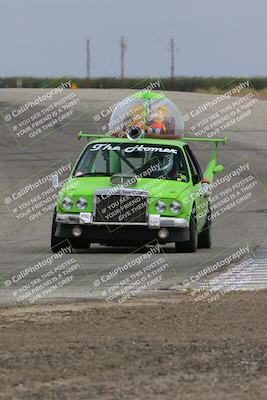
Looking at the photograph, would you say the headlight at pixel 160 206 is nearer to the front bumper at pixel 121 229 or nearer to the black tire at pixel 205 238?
the front bumper at pixel 121 229

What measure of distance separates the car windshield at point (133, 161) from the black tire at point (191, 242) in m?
0.87

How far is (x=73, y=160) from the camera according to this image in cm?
3547

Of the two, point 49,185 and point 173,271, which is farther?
point 49,185

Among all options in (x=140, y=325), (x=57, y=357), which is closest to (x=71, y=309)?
(x=140, y=325)

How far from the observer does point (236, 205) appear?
27.1 metres

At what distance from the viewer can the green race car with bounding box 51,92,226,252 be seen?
18047 mm

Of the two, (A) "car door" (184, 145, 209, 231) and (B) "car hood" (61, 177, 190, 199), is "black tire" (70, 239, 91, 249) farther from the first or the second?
(A) "car door" (184, 145, 209, 231)

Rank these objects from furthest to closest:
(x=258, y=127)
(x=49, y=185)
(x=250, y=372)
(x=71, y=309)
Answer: (x=258, y=127), (x=49, y=185), (x=71, y=309), (x=250, y=372)

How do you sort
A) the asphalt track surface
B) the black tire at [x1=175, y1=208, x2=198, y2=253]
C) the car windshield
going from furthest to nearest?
the car windshield, the black tire at [x1=175, y1=208, x2=198, y2=253], the asphalt track surface

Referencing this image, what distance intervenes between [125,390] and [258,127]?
3835cm

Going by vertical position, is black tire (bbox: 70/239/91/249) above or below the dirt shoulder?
below

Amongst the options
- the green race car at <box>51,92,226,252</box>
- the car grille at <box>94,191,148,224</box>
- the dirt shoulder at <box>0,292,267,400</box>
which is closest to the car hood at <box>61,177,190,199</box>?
the green race car at <box>51,92,226,252</box>

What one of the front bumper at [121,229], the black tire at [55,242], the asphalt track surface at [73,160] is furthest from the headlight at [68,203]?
the asphalt track surface at [73,160]

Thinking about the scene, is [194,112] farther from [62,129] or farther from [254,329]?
[254,329]
